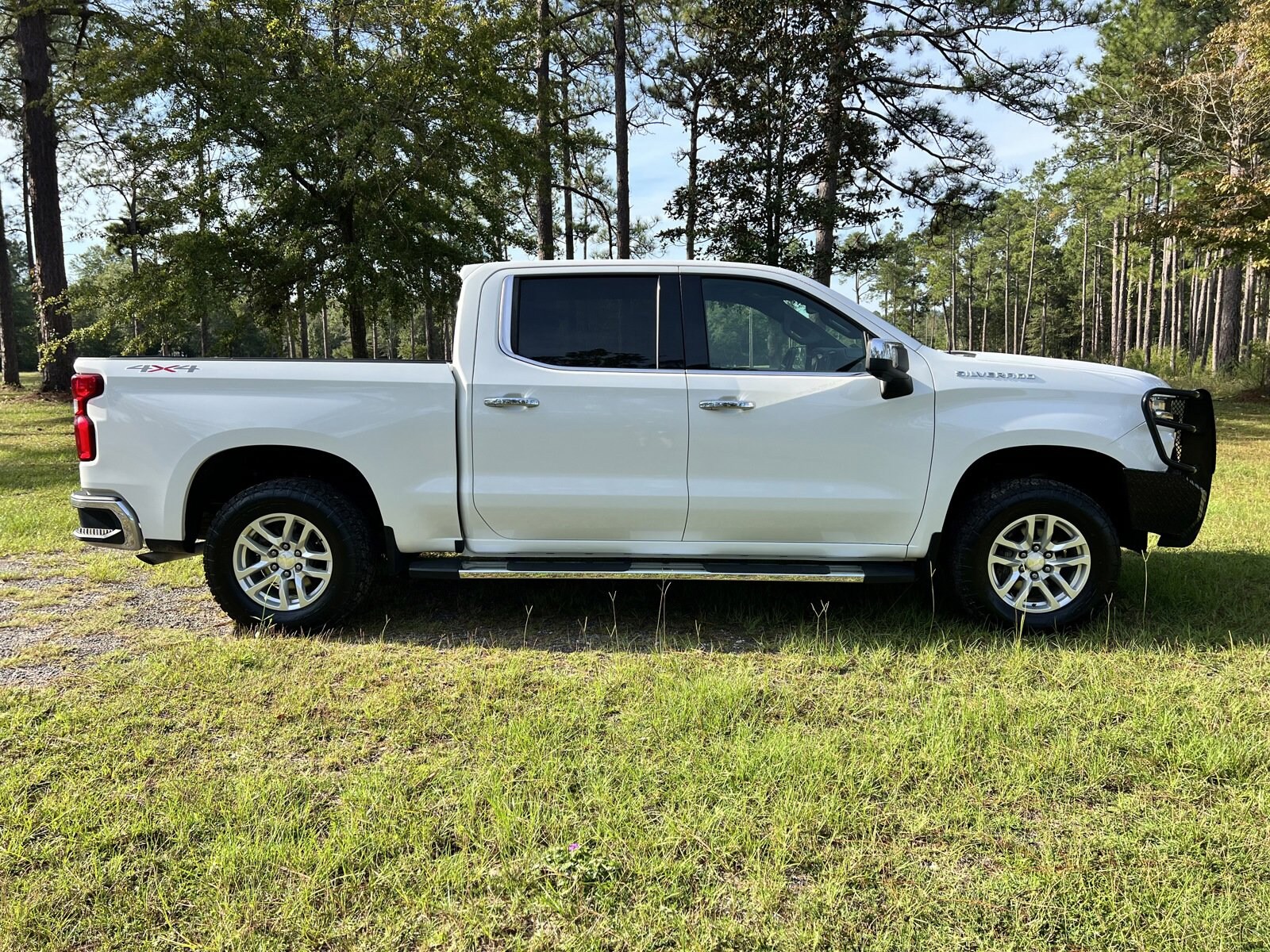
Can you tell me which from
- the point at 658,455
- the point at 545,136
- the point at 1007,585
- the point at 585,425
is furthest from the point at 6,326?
the point at 1007,585

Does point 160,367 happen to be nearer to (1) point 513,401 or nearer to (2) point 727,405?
(1) point 513,401

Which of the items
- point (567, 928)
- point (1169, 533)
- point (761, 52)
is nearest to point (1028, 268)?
point (761, 52)

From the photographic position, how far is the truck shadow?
414cm

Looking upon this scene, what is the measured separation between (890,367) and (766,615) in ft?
5.15

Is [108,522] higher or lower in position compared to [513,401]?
lower

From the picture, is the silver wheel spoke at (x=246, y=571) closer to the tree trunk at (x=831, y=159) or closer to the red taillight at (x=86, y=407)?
the red taillight at (x=86, y=407)

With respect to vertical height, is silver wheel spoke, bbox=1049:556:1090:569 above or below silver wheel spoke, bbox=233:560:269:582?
above

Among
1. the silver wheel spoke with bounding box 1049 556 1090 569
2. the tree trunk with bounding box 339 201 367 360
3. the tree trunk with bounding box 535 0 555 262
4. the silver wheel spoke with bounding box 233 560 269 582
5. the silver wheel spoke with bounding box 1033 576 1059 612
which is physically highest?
the tree trunk with bounding box 535 0 555 262

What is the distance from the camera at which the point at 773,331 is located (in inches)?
168

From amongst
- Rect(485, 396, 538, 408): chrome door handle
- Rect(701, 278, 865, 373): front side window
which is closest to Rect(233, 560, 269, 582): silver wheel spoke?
Rect(485, 396, 538, 408): chrome door handle

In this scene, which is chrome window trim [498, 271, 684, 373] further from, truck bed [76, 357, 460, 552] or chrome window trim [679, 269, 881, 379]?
truck bed [76, 357, 460, 552]

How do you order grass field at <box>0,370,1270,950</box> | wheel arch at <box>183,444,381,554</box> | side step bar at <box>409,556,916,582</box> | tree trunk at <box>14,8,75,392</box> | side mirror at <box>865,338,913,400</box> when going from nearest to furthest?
grass field at <box>0,370,1270,950</box>, side mirror at <box>865,338,913,400</box>, side step bar at <box>409,556,916,582</box>, wheel arch at <box>183,444,381,554</box>, tree trunk at <box>14,8,75,392</box>

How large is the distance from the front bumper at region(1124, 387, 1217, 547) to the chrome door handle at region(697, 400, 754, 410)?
1.97 m

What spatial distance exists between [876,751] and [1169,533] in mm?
2324
